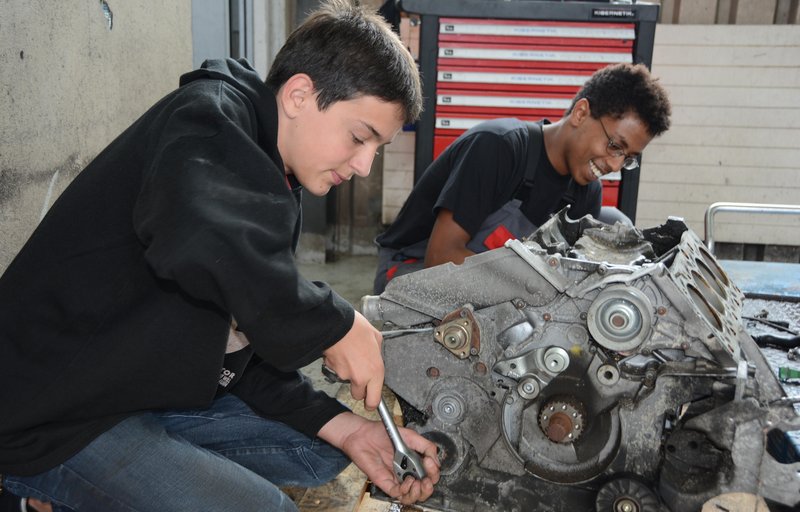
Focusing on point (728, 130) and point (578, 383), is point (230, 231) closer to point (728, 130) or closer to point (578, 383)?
point (578, 383)

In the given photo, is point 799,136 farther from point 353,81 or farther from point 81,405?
point 81,405

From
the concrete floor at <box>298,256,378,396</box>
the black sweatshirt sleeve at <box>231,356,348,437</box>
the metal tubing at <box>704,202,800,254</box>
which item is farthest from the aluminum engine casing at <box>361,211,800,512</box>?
the concrete floor at <box>298,256,378,396</box>

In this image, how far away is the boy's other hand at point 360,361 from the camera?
1.24m

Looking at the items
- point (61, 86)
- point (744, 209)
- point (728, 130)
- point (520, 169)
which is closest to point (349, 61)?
point (61, 86)

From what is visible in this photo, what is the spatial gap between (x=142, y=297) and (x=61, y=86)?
1.15 metres

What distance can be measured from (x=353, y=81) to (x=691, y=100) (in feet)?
13.5

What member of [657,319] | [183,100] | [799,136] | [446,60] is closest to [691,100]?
[799,136]

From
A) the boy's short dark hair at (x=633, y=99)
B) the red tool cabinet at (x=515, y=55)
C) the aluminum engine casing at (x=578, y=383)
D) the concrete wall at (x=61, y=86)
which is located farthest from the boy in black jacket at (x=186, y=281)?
the red tool cabinet at (x=515, y=55)

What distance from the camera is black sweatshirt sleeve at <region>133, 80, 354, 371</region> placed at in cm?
101

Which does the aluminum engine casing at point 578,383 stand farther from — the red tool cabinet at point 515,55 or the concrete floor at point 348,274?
the concrete floor at point 348,274

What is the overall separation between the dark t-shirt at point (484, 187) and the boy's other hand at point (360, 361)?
3.84ft

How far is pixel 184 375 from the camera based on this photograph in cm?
126

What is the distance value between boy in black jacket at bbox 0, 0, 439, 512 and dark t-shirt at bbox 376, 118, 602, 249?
3.28 ft

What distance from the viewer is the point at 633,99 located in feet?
7.97
